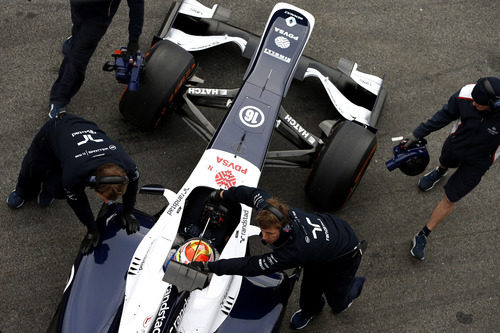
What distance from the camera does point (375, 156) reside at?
20.0 feet

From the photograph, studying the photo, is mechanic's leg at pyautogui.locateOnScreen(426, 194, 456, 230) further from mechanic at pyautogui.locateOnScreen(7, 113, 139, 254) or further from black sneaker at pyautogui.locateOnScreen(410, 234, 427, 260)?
mechanic at pyautogui.locateOnScreen(7, 113, 139, 254)

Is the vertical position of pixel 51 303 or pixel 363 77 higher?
pixel 363 77

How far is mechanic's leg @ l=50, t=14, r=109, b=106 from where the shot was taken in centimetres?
538

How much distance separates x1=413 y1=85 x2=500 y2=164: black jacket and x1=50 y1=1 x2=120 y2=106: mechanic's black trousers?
3.13 metres

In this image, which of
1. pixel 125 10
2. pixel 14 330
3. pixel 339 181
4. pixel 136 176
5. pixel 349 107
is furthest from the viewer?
pixel 125 10

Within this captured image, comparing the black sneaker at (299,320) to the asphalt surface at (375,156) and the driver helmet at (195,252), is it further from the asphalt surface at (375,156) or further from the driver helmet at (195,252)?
the driver helmet at (195,252)

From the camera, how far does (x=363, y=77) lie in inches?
243

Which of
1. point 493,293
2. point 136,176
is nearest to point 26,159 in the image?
point 136,176

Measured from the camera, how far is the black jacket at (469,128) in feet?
15.2

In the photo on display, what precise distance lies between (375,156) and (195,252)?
2810mm

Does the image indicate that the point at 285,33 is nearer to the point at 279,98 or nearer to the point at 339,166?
the point at 279,98

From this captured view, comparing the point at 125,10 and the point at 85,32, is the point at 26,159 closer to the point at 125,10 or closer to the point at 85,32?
the point at 85,32

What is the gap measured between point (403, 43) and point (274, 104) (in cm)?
262

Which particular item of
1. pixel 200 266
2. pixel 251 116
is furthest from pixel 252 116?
pixel 200 266
